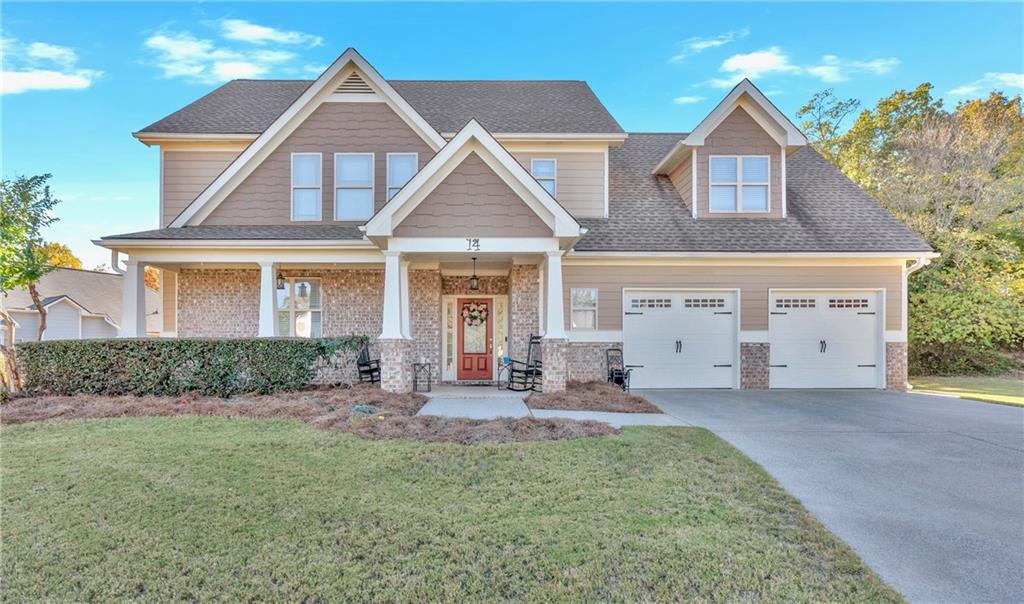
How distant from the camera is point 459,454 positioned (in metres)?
5.64

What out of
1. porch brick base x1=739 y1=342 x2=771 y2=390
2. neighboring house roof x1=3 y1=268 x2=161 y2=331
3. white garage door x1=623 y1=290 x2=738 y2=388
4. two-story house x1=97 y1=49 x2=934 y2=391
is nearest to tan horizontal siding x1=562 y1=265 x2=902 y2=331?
two-story house x1=97 y1=49 x2=934 y2=391

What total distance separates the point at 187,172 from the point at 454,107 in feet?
24.0

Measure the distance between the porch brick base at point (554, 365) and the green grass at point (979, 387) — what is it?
9.49 m

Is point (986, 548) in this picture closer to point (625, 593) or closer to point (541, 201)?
point (625, 593)

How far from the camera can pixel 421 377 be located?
11.9m

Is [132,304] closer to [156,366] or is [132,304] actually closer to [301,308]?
[156,366]

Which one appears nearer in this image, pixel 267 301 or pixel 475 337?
pixel 267 301

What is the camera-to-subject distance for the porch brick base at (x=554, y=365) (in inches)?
378

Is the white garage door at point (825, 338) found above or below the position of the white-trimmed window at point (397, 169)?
below

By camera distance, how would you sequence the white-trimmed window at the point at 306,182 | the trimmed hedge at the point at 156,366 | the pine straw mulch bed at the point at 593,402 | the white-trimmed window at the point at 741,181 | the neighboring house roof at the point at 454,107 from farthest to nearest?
the neighboring house roof at the point at 454,107 < the white-trimmed window at the point at 741,181 < the white-trimmed window at the point at 306,182 < the trimmed hedge at the point at 156,366 < the pine straw mulch bed at the point at 593,402

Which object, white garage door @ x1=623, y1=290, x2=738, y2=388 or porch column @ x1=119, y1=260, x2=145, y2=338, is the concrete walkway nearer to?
white garage door @ x1=623, y1=290, x2=738, y2=388

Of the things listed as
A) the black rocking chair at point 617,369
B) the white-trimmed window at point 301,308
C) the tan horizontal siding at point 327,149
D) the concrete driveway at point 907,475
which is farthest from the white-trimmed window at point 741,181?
the white-trimmed window at point 301,308

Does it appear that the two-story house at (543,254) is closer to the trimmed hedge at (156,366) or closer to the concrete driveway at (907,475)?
the trimmed hedge at (156,366)

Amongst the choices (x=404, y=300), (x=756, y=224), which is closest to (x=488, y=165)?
(x=404, y=300)
